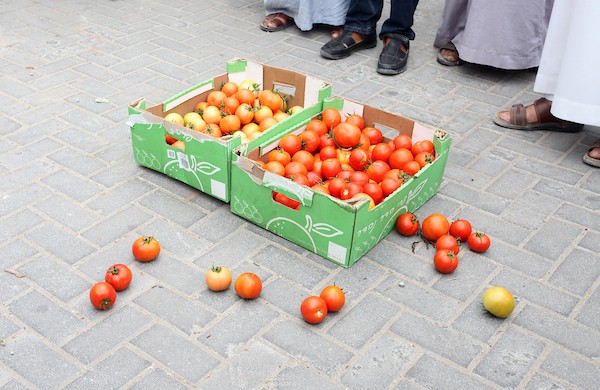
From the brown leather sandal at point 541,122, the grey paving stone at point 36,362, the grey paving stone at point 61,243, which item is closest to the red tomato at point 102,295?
the grey paving stone at point 36,362

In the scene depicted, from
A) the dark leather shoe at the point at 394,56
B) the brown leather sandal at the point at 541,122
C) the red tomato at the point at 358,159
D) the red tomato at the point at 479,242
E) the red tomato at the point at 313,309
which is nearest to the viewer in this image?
the red tomato at the point at 313,309

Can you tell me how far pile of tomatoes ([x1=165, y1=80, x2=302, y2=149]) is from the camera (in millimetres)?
3516

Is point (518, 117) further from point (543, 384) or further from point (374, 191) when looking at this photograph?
point (543, 384)

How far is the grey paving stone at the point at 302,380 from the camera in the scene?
7.97 ft

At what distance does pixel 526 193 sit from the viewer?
3619 mm

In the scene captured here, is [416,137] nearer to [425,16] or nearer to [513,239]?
[513,239]

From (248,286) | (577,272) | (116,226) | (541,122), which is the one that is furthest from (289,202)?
(541,122)

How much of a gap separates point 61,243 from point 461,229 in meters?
1.81

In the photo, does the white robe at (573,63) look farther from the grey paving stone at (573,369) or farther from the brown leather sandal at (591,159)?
the grey paving stone at (573,369)

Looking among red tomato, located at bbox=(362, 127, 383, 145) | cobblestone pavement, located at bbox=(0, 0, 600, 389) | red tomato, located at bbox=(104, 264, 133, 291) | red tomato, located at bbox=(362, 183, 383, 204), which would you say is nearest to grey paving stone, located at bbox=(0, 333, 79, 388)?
cobblestone pavement, located at bbox=(0, 0, 600, 389)

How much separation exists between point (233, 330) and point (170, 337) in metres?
0.24

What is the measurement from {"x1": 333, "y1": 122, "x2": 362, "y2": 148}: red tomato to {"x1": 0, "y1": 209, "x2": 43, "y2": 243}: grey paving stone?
1.49 m

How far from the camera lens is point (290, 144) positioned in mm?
3350

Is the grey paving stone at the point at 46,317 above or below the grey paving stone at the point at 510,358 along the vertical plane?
below
